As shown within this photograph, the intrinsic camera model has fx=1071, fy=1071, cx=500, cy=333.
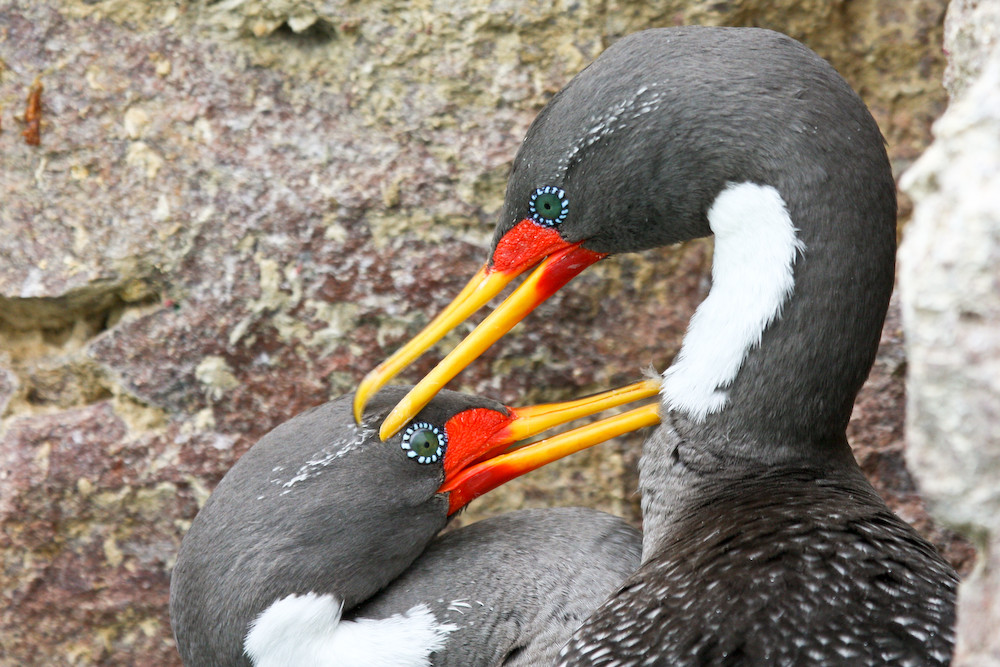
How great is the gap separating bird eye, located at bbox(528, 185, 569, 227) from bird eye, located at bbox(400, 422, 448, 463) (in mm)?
576

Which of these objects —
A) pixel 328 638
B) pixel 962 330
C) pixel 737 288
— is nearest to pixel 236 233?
pixel 328 638

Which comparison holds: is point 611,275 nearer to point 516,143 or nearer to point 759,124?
point 516,143

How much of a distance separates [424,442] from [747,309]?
2.78 ft

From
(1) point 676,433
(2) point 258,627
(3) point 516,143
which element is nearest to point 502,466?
(1) point 676,433

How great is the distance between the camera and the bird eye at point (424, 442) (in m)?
2.50

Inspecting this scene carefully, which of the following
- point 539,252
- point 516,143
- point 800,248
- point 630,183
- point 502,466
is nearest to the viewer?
point 800,248

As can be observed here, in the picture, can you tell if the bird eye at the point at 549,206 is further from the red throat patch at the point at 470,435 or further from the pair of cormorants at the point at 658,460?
the red throat patch at the point at 470,435

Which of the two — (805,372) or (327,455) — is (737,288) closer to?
(805,372)

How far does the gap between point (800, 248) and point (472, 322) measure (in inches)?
44.9

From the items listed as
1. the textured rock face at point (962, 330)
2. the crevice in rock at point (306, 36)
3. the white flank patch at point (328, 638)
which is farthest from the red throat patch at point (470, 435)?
the textured rock face at point (962, 330)

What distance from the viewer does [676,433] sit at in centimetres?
228

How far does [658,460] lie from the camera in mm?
2336

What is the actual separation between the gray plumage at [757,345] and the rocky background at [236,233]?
2.40 ft

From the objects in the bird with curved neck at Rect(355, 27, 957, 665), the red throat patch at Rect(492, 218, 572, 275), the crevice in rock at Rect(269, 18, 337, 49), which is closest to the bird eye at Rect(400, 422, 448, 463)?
the red throat patch at Rect(492, 218, 572, 275)
